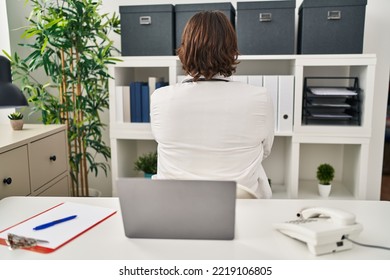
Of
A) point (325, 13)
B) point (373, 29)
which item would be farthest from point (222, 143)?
point (373, 29)

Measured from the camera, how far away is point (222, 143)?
4.41 feet

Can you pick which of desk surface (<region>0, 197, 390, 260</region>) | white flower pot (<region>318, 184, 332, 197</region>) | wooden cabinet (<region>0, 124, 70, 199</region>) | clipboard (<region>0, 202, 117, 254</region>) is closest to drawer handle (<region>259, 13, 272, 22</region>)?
white flower pot (<region>318, 184, 332, 197</region>)

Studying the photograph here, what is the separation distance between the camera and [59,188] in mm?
2260

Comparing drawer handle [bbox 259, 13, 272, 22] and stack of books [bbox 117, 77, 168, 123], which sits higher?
drawer handle [bbox 259, 13, 272, 22]

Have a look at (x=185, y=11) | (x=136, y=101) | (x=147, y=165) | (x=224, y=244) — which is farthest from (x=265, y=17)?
(x=224, y=244)

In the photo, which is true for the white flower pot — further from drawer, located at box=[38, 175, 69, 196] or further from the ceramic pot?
the ceramic pot

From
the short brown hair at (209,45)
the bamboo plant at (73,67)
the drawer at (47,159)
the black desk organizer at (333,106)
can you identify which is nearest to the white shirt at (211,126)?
the short brown hair at (209,45)

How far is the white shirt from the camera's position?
133cm

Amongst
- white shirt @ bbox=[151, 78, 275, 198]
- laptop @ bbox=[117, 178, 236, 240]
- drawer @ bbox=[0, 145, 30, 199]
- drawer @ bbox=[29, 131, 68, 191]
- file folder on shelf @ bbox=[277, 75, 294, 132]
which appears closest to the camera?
laptop @ bbox=[117, 178, 236, 240]

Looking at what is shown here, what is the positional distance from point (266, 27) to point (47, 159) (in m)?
1.53

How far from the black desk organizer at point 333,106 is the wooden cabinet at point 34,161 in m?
1.57

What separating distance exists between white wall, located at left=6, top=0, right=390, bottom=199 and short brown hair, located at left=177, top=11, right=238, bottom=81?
1434 millimetres

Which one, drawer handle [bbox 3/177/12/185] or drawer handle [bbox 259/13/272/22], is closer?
drawer handle [bbox 3/177/12/185]
